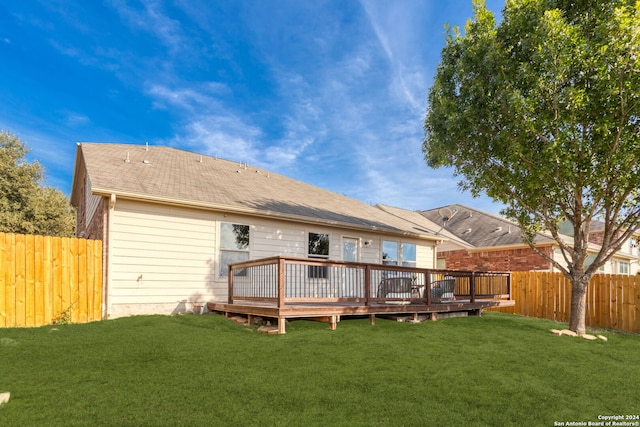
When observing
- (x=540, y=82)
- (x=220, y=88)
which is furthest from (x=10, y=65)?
(x=540, y=82)

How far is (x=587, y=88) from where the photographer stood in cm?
798

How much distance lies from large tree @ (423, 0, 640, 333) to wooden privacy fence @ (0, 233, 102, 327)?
9186mm

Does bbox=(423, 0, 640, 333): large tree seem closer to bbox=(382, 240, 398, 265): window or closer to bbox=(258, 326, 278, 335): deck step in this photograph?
bbox=(382, 240, 398, 265): window

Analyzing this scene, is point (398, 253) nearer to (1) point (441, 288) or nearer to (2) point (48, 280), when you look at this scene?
(1) point (441, 288)

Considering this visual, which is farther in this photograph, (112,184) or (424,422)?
(112,184)

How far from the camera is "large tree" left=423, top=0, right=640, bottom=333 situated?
7.46 meters

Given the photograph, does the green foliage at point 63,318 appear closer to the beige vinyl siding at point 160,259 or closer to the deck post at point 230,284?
the beige vinyl siding at point 160,259

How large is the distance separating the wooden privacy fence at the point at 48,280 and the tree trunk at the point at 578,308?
37.5 feet

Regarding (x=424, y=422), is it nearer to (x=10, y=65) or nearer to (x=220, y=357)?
(x=220, y=357)

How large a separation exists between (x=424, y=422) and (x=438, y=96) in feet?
28.0

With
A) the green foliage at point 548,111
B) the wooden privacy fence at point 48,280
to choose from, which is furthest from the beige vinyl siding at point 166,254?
the green foliage at point 548,111

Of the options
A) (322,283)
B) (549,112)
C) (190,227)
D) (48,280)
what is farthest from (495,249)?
(48,280)

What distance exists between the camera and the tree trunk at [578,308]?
923cm

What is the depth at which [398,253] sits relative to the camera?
14266mm
